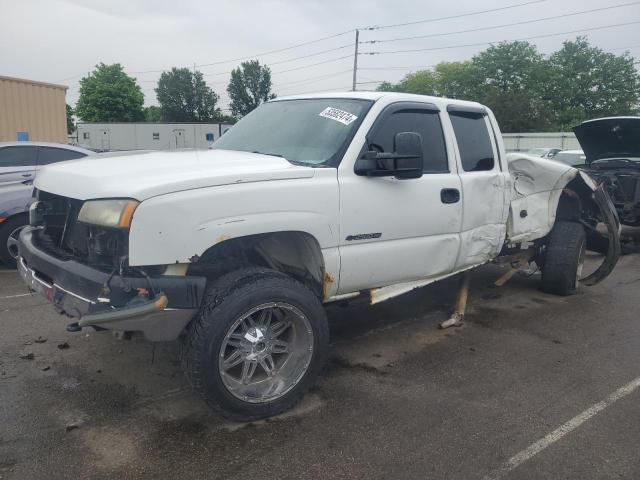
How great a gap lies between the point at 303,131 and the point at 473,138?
5.49ft

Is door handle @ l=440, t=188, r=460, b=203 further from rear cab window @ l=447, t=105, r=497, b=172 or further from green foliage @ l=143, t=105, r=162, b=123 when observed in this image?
green foliage @ l=143, t=105, r=162, b=123

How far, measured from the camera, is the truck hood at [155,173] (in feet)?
9.75

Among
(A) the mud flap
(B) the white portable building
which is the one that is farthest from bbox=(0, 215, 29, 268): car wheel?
(B) the white portable building

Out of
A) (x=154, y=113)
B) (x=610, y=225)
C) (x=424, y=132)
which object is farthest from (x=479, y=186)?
(x=154, y=113)

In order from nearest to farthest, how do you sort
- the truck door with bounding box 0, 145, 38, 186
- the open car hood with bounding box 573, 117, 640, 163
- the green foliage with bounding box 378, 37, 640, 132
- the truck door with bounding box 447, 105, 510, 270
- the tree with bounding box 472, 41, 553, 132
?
the truck door with bounding box 447, 105, 510, 270
the truck door with bounding box 0, 145, 38, 186
the open car hood with bounding box 573, 117, 640, 163
the green foliage with bounding box 378, 37, 640, 132
the tree with bounding box 472, 41, 553, 132

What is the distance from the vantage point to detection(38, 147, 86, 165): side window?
8250mm

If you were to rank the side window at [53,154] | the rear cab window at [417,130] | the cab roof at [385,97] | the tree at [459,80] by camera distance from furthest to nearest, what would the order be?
1. the tree at [459,80]
2. the side window at [53,154]
3. the cab roof at [385,97]
4. the rear cab window at [417,130]

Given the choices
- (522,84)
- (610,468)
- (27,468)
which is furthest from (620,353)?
(522,84)

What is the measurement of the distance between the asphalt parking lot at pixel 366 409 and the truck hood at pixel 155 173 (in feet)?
4.49

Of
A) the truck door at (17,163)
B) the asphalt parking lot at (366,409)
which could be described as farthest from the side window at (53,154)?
the asphalt parking lot at (366,409)

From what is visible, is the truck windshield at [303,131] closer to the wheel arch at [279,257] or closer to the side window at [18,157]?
the wheel arch at [279,257]

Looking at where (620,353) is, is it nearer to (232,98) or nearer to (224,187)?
(224,187)

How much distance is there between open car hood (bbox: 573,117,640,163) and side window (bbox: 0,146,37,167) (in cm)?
809

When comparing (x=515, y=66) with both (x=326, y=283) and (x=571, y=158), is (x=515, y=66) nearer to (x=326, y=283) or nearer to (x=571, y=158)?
(x=571, y=158)
